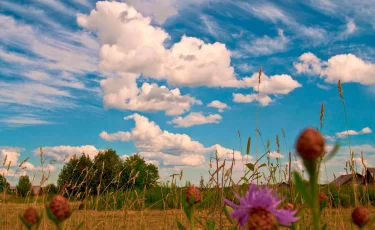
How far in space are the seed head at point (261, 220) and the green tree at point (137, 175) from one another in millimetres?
2634

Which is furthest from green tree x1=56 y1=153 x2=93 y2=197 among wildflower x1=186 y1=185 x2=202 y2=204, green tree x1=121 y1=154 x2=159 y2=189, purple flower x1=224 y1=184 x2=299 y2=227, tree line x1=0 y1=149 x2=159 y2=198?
purple flower x1=224 y1=184 x2=299 y2=227

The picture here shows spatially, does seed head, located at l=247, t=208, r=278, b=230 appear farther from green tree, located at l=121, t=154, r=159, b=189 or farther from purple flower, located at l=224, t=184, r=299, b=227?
green tree, located at l=121, t=154, r=159, b=189

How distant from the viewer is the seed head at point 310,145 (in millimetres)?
500

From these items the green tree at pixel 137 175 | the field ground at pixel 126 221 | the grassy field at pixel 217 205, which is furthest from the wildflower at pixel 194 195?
the green tree at pixel 137 175

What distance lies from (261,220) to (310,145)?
0.15 metres

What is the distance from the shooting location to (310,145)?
19.7 inches

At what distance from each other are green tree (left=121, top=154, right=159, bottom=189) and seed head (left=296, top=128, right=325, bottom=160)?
2.74 m

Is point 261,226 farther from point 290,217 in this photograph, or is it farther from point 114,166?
point 114,166

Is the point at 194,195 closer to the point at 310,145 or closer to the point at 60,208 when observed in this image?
the point at 60,208

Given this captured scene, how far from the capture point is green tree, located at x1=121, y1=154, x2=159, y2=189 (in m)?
3.61

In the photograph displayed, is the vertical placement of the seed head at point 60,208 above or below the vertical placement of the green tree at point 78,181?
below

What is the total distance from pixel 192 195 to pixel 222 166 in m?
1.05

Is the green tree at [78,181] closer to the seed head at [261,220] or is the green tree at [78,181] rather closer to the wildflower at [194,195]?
the wildflower at [194,195]

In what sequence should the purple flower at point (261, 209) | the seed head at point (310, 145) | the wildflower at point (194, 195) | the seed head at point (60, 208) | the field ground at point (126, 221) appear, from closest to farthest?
A: the seed head at point (310, 145)
the purple flower at point (261, 209)
the seed head at point (60, 208)
the wildflower at point (194, 195)
the field ground at point (126, 221)
